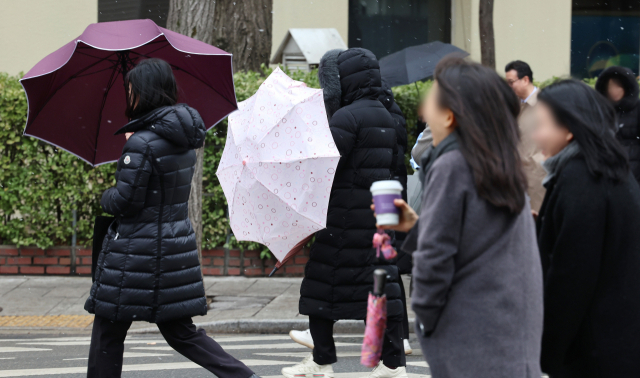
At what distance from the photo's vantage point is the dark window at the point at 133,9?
12938 millimetres

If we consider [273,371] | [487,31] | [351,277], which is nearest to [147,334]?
[273,371]

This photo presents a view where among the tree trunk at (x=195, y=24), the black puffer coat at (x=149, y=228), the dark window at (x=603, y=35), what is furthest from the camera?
the dark window at (x=603, y=35)

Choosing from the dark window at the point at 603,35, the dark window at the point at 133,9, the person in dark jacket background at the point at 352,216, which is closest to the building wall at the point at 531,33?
the dark window at the point at 603,35

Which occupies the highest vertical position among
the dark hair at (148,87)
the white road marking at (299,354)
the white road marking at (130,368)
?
the dark hair at (148,87)

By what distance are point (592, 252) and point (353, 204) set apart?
2.12m

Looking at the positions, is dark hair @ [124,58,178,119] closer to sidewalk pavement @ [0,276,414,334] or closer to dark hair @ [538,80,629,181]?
dark hair @ [538,80,629,181]

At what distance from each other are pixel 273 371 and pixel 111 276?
1646 mm

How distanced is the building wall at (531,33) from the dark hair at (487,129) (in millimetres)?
11444

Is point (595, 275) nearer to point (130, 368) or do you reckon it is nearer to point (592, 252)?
point (592, 252)

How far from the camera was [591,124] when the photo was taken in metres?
2.62

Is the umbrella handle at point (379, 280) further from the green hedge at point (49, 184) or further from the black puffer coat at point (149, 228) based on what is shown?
the green hedge at point (49, 184)

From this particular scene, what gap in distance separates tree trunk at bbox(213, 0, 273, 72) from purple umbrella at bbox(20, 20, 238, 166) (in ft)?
14.3

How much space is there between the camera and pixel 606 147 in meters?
2.59

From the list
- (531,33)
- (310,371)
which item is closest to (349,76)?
(310,371)
